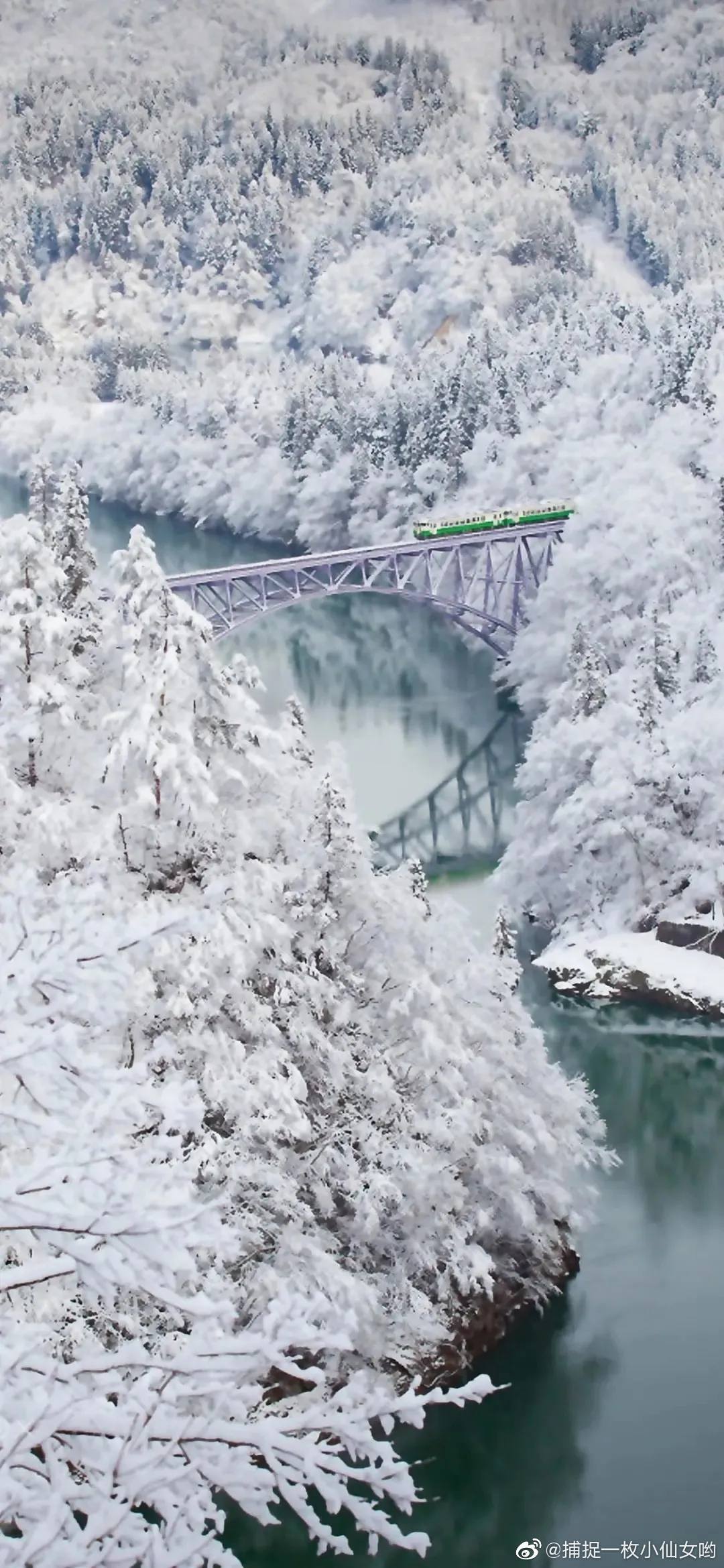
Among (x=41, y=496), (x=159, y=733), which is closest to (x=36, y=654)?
(x=159, y=733)

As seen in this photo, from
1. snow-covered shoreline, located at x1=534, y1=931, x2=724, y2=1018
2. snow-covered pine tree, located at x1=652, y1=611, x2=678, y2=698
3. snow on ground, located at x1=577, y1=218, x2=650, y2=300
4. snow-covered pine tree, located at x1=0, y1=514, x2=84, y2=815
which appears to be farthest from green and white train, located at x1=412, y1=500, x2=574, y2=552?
snow on ground, located at x1=577, y1=218, x2=650, y2=300

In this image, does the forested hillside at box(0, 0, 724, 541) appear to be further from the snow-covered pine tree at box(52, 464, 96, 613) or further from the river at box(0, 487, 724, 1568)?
the snow-covered pine tree at box(52, 464, 96, 613)

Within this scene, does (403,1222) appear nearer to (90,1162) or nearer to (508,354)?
(90,1162)

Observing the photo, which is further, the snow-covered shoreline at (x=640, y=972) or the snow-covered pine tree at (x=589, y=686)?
the snow-covered pine tree at (x=589, y=686)

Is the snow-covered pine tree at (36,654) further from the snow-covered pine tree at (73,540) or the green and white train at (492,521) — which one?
the green and white train at (492,521)

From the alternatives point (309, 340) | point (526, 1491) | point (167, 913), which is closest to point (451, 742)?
point (526, 1491)

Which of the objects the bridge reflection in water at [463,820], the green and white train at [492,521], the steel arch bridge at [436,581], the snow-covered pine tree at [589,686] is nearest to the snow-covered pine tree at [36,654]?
the bridge reflection in water at [463,820]
